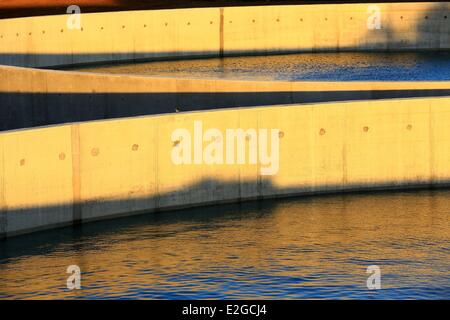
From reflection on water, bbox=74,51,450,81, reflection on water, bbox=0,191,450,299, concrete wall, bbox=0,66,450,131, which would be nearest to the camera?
reflection on water, bbox=0,191,450,299

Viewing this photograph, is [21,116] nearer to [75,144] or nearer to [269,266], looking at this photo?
[75,144]

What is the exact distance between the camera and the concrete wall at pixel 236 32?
58.2 metres

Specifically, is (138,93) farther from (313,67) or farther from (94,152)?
(313,67)

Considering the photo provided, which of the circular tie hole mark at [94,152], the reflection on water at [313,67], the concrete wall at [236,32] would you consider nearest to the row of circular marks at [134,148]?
the circular tie hole mark at [94,152]

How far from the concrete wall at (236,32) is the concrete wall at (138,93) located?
16914mm

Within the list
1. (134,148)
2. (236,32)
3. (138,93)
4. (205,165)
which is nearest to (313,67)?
(236,32)

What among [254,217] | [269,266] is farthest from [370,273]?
[254,217]

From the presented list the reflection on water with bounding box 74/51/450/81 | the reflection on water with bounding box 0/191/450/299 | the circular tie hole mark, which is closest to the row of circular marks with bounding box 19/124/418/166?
the circular tie hole mark

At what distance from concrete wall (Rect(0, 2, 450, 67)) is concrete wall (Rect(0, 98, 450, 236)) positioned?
25.1m

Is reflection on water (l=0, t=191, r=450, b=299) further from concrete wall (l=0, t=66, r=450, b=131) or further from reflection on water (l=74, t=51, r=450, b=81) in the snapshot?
reflection on water (l=74, t=51, r=450, b=81)

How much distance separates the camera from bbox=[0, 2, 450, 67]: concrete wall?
5816 cm

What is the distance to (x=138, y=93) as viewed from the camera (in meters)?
38.5

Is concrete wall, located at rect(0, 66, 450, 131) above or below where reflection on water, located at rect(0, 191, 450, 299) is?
above
